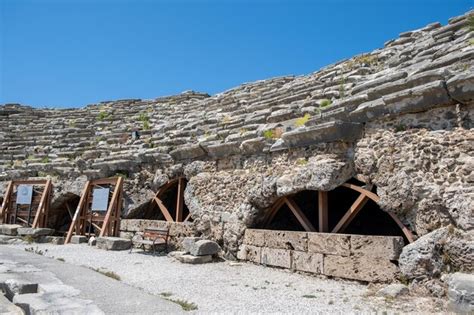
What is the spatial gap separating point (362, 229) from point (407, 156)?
4.29m

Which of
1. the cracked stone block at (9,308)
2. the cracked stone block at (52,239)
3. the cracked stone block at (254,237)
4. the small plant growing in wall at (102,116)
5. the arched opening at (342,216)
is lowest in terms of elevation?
the cracked stone block at (52,239)

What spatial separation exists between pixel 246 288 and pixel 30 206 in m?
10.8

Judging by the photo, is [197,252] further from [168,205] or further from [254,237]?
[168,205]

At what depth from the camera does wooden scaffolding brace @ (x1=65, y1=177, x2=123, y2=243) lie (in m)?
11.5

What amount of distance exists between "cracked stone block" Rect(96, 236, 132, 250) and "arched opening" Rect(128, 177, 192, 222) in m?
1.27

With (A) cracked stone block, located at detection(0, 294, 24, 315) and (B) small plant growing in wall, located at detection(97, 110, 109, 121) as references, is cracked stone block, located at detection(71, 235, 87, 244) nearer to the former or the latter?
(A) cracked stone block, located at detection(0, 294, 24, 315)

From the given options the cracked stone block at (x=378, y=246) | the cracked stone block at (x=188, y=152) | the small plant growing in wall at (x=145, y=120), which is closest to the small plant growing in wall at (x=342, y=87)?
the cracked stone block at (x=188, y=152)

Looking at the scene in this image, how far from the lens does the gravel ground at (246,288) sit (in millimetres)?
4812

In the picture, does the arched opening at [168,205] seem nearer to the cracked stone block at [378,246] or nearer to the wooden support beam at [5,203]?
the cracked stone block at [378,246]

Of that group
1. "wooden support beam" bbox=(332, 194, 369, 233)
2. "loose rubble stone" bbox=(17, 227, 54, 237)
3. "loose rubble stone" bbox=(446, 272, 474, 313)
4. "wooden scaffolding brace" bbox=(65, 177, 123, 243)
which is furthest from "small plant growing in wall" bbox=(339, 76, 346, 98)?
"loose rubble stone" bbox=(17, 227, 54, 237)

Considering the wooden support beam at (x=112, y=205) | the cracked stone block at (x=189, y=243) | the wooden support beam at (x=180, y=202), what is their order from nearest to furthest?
1. the cracked stone block at (x=189, y=243)
2. the wooden support beam at (x=180, y=202)
3. the wooden support beam at (x=112, y=205)

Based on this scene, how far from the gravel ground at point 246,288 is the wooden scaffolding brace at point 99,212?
2.66m

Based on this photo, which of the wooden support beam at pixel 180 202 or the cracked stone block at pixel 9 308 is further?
the wooden support beam at pixel 180 202

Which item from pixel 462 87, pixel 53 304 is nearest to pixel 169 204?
pixel 53 304
